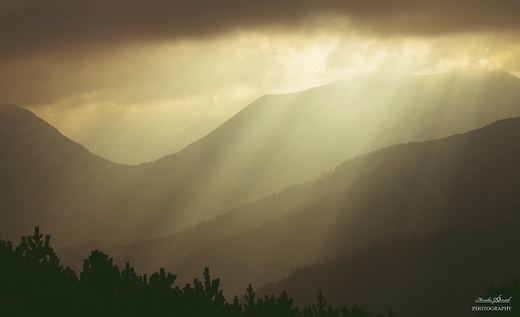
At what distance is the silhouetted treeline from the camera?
2344 cm

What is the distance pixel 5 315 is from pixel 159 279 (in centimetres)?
884

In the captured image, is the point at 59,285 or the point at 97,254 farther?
the point at 97,254

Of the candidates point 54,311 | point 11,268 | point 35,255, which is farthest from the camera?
point 35,255

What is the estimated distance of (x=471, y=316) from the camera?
19838 centimetres

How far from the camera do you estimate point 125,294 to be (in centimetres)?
2453

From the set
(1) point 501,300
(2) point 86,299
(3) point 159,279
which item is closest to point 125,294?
(2) point 86,299

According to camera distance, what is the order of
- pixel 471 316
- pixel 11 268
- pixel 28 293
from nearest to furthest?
pixel 28 293 → pixel 11 268 → pixel 471 316

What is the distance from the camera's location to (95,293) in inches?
1057

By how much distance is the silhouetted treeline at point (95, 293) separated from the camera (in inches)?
923

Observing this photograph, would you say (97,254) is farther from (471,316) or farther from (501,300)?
(471,316)

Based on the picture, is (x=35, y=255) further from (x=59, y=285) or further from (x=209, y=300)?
(x=209, y=300)

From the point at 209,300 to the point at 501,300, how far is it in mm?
15921

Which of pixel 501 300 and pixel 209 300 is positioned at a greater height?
pixel 209 300

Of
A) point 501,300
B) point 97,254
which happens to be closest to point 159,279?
point 97,254
